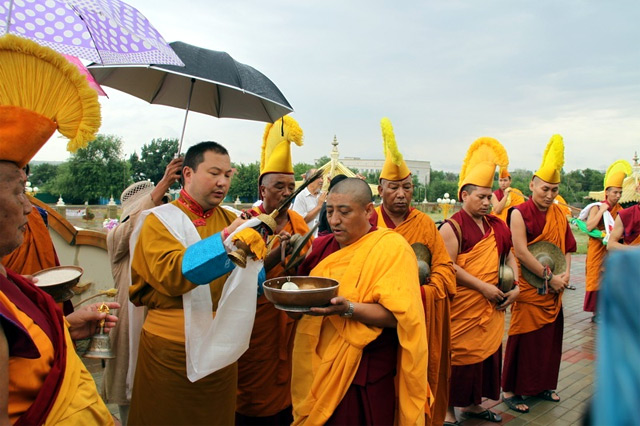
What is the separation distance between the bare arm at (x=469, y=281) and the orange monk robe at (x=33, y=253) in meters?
3.52

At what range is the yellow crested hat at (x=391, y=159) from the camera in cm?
409

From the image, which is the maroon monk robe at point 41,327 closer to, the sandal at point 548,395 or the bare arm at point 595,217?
the sandal at point 548,395

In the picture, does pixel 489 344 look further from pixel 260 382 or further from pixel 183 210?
pixel 183 210

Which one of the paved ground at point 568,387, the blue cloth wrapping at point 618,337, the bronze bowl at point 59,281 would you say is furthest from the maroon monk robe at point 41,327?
the paved ground at point 568,387

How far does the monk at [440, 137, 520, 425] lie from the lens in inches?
175

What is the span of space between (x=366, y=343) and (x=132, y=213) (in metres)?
2.30

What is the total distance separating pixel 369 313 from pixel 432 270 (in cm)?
150

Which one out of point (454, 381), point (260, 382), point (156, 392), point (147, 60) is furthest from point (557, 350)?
point (147, 60)

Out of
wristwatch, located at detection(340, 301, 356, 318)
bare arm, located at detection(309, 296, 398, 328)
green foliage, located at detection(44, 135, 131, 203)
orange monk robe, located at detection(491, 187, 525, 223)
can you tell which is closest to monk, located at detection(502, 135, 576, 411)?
bare arm, located at detection(309, 296, 398, 328)

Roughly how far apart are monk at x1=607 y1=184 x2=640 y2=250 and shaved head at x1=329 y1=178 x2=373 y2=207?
5.76m

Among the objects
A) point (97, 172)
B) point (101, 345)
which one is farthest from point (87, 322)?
point (97, 172)

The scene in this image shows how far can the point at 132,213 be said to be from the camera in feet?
12.5

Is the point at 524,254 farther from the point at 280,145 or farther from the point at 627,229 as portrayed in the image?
the point at 627,229

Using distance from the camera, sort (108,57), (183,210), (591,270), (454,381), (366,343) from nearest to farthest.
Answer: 1. (366,343)
2. (183,210)
3. (108,57)
4. (454,381)
5. (591,270)
